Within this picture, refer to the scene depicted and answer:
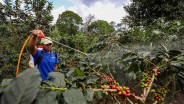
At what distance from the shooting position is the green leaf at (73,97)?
2.92ft

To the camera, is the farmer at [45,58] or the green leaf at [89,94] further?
the farmer at [45,58]

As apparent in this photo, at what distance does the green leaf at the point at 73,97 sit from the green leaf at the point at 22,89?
23cm


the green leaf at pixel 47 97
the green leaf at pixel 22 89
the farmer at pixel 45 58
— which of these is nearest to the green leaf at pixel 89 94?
the green leaf at pixel 47 97

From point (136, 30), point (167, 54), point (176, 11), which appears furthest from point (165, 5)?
point (167, 54)

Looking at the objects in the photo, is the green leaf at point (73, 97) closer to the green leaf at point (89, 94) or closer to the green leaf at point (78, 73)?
the green leaf at point (89, 94)

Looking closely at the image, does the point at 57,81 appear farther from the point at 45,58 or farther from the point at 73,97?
the point at 45,58

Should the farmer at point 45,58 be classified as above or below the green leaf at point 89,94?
below

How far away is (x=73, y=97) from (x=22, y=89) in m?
0.30

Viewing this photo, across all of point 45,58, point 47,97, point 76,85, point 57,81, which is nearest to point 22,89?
point 47,97

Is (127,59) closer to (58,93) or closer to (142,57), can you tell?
(142,57)

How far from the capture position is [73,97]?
2.96 feet

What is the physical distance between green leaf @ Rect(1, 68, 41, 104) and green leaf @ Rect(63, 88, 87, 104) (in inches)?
8.9

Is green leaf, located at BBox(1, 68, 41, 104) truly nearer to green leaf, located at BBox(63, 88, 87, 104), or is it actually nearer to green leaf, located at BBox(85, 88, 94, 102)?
green leaf, located at BBox(63, 88, 87, 104)

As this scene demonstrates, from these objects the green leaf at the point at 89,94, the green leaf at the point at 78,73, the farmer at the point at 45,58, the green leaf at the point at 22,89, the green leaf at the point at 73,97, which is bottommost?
the farmer at the point at 45,58
